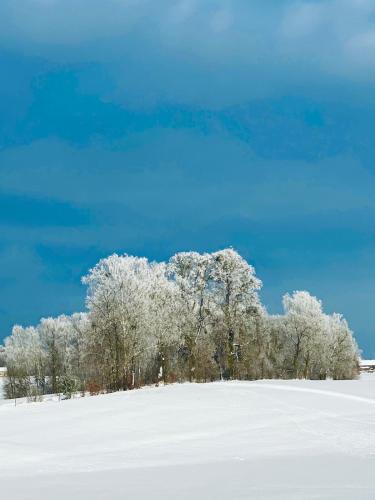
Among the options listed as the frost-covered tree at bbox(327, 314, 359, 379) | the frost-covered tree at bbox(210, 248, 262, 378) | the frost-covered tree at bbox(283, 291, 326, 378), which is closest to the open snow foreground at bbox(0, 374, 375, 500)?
the frost-covered tree at bbox(210, 248, 262, 378)

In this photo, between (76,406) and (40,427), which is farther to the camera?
(76,406)

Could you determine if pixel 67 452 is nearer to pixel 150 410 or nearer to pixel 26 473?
pixel 26 473

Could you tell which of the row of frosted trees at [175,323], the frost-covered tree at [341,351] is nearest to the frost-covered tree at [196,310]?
the row of frosted trees at [175,323]

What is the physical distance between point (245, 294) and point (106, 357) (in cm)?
1349

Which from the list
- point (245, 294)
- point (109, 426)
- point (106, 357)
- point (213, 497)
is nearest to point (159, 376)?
point (106, 357)

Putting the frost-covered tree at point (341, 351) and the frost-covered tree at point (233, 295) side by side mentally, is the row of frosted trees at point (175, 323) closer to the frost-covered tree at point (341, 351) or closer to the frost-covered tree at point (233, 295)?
the frost-covered tree at point (233, 295)

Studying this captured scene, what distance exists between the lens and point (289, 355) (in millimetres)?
77750

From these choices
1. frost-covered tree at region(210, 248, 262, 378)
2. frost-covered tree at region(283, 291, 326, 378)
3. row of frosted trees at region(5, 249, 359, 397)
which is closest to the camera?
row of frosted trees at region(5, 249, 359, 397)

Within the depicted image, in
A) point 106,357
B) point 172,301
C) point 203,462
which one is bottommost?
point 203,462

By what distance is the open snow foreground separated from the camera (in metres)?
13.3

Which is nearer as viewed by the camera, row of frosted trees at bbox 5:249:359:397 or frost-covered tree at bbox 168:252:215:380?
row of frosted trees at bbox 5:249:359:397

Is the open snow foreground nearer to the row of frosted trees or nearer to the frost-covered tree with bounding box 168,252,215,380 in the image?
the row of frosted trees

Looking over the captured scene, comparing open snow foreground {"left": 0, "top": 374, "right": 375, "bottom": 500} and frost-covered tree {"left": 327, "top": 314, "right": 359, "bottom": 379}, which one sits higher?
A: frost-covered tree {"left": 327, "top": 314, "right": 359, "bottom": 379}

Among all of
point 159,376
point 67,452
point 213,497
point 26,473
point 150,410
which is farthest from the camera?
point 159,376
